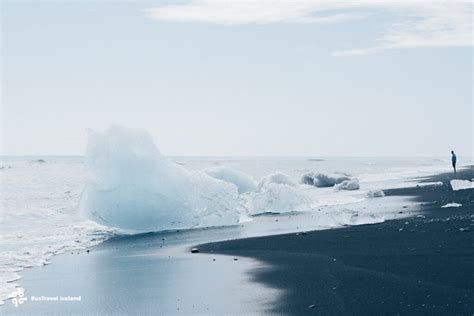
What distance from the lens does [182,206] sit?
54.9 ft

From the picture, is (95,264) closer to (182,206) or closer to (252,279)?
(252,279)

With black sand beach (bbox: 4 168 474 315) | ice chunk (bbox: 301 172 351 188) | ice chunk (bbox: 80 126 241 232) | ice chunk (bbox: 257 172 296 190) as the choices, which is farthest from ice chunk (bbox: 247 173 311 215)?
ice chunk (bbox: 301 172 351 188)

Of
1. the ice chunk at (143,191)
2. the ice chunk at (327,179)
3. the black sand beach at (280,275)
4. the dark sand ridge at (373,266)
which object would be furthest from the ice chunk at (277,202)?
the ice chunk at (327,179)

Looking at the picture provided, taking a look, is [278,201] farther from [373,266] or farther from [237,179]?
[373,266]

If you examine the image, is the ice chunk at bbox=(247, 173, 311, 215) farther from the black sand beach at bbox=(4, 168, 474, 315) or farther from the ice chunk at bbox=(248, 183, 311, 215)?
the black sand beach at bbox=(4, 168, 474, 315)

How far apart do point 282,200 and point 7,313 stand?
12.7 meters

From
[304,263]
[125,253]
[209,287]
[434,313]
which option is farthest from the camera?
[125,253]

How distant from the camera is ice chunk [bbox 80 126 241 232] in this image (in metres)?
16.5

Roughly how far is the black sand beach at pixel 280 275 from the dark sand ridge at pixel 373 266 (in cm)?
1

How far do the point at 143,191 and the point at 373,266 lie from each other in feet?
27.8

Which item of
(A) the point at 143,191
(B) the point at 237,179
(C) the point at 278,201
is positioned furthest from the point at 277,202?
(B) the point at 237,179

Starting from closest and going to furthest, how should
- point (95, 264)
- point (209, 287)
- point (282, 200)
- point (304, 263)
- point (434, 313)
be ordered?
point (434, 313) < point (209, 287) < point (304, 263) < point (95, 264) < point (282, 200)

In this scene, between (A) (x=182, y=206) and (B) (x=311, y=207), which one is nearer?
(A) (x=182, y=206)

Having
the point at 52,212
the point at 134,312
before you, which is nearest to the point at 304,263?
the point at 134,312
